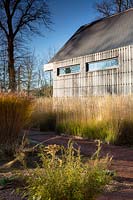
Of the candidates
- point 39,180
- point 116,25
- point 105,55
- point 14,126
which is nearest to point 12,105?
point 14,126

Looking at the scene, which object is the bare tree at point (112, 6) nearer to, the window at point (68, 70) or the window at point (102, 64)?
the window at point (68, 70)

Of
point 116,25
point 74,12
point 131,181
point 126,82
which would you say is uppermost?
point 74,12

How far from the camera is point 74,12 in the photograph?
17.0 meters

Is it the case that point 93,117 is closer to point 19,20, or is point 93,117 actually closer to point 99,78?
point 99,78

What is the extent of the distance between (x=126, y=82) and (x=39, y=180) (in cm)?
966

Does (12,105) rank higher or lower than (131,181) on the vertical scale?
higher

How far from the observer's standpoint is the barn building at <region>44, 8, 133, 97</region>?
12.2m

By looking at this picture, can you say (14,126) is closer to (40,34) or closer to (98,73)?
(98,73)

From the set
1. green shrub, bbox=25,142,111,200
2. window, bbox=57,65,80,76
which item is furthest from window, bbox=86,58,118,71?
green shrub, bbox=25,142,111,200

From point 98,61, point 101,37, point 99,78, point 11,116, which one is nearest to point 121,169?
point 11,116

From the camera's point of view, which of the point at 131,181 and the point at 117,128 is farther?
the point at 117,128

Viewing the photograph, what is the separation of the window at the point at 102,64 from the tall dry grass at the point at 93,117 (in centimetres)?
275

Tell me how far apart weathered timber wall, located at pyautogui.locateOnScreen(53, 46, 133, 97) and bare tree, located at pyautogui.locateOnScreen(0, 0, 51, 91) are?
6.28 metres

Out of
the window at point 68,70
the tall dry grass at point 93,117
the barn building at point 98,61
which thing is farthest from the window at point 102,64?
the tall dry grass at point 93,117
